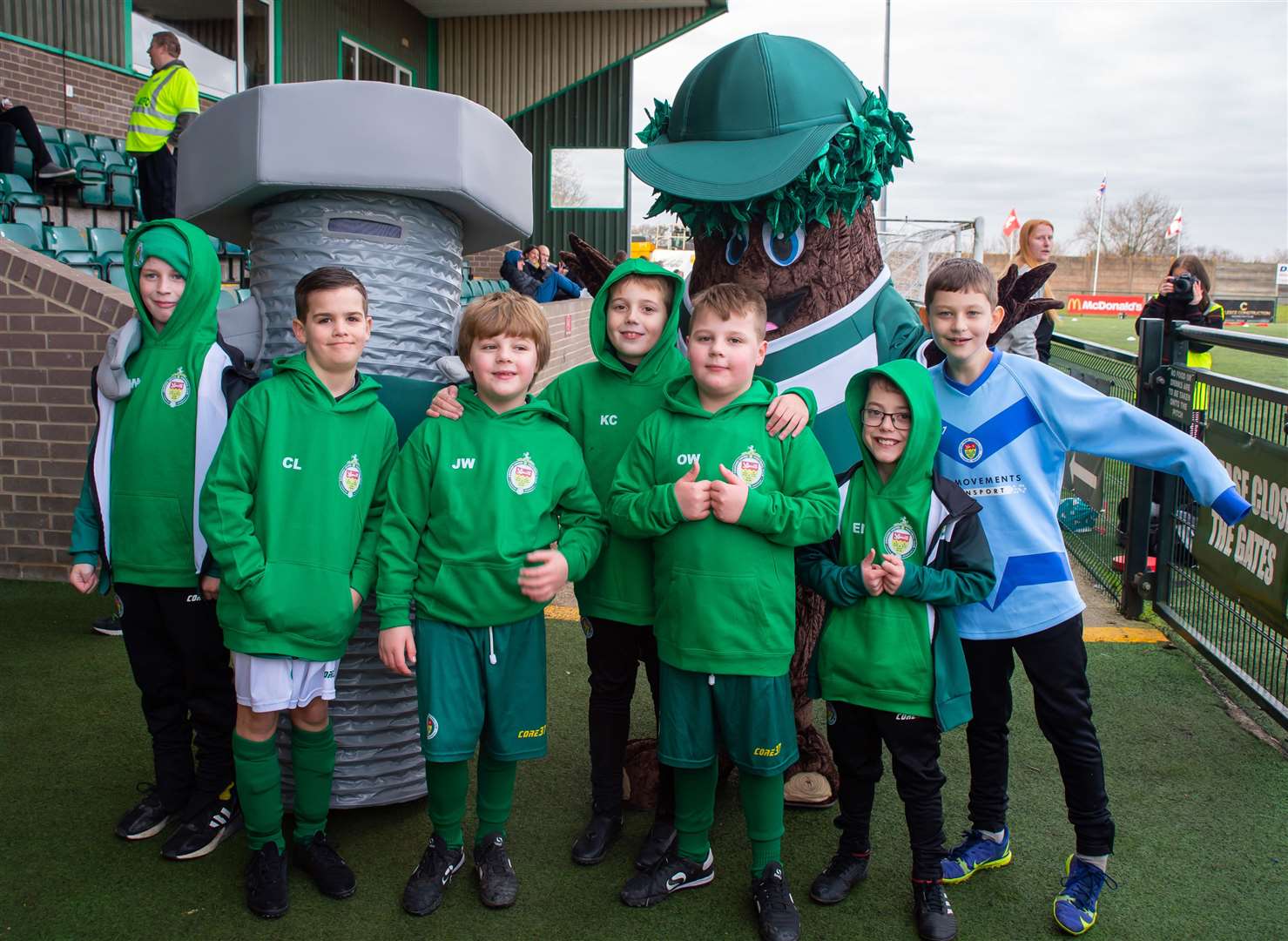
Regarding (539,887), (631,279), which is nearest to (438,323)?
(631,279)

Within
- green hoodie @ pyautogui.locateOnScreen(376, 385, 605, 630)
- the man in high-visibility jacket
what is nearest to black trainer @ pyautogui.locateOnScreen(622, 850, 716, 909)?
green hoodie @ pyautogui.locateOnScreen(376, 385, 605, 630)

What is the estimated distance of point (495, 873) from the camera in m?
2.55

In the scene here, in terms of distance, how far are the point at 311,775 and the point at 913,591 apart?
153 cm

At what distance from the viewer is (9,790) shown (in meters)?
2.98

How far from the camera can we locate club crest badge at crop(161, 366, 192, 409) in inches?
102

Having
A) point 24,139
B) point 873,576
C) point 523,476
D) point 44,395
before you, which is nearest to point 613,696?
point 523,476

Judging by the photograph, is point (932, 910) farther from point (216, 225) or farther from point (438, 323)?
point (216, 225)

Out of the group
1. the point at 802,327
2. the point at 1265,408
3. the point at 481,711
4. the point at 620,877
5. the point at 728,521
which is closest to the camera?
the point at 728,521

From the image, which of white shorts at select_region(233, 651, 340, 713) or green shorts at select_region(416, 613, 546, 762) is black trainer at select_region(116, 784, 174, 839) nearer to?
white shorts at select_region(233, 651, 340, 713)

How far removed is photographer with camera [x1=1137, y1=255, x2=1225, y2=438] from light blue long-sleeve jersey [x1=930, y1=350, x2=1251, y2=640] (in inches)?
99.9

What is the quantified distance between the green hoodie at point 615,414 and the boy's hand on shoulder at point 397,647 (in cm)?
47

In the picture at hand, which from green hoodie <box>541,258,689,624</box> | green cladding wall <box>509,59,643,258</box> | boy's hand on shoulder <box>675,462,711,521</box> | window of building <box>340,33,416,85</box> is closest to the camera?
boy's hand on shoulder <box>675,462,711,521</box>

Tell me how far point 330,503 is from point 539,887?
110 centimetres

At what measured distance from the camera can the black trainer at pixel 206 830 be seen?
2.69 metres
